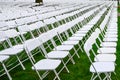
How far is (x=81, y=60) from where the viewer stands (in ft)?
26.0

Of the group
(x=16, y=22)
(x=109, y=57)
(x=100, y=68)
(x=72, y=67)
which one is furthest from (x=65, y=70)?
(x=16, y=22)

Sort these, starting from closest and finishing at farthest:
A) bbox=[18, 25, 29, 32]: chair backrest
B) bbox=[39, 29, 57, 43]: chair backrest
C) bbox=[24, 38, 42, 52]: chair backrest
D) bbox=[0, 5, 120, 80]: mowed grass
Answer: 1. bbox=[24, 38, 42, 52]: chair backrest
2. bbox=[39, 29, 57, 43]: chair backrest
3. bbox=[0, 5, 120, 80]: mowed grass
4. bbox=[18, 25, 29, 32]: chair backrest

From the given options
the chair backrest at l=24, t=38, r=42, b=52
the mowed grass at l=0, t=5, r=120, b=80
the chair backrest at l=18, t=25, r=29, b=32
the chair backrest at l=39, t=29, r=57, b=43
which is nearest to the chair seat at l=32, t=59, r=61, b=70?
the chair backrest at l=24, t=38, r=42, b=52

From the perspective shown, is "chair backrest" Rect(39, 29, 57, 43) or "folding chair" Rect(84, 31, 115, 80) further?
"chair backrest" Rect(39, 29, 57, 43)

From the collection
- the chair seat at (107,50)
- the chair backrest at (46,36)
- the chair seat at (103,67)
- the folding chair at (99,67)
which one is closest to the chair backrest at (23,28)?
the chair backrest at (46,36)

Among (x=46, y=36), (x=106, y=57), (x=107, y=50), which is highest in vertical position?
(x=46, y=36)

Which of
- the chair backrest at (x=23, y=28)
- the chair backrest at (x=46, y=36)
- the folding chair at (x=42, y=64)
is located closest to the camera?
the folding chair at (x=42, y=64)

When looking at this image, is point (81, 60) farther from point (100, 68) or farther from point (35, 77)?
point (100, 68)

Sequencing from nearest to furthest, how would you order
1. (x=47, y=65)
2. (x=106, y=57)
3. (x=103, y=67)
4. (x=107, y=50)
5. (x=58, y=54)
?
1. (x=103, y=67)
2. (x=47, y=65)
3. (x=106, y=57)
4. (x=58, y=54)
5. (x=107, y=50)

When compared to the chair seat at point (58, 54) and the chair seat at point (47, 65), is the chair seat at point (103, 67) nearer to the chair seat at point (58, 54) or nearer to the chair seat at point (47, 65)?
the chair seat at point (47, 65)

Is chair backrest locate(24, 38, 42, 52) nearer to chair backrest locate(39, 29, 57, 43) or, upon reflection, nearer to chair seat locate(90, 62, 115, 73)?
chair backrest locate(39, 29, 57, 43)

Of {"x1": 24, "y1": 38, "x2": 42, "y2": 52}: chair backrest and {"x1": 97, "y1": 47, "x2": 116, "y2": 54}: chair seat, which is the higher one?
{"x1": 24, "y1": 38, "x2": 42, "y2": 52}: chair backrest

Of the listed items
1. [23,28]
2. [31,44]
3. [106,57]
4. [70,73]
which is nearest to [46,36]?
[31,44]

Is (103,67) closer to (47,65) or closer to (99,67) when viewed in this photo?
(99,67)
